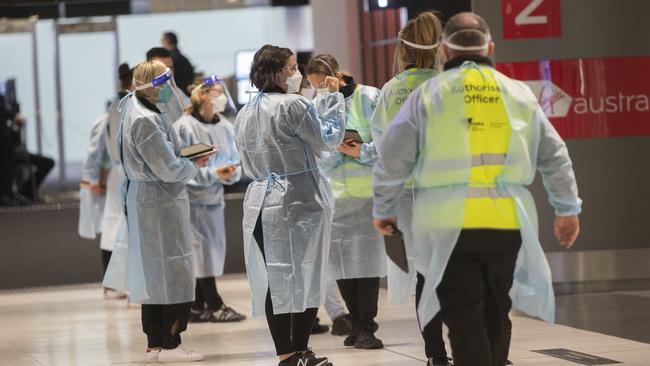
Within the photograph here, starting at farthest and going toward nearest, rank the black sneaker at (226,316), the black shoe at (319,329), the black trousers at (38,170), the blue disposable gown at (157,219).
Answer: the black trousers at (38,170)
the black sneaker at (226,316)
the black shoe at (319,329)
the blue disposable gown at (157,219)

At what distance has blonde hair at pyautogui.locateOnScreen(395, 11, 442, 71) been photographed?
563 cm

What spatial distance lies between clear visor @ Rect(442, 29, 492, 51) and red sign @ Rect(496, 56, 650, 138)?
4.10 metres

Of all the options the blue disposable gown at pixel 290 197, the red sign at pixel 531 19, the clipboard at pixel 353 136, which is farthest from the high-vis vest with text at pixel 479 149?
the red sign at pixel 531 19

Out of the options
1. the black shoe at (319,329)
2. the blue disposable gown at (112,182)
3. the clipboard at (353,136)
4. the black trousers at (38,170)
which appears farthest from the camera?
the black trousers at (38,170)

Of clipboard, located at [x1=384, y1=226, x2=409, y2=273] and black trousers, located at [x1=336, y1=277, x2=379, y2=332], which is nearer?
clipboard, located at [x1=384, y1=226, x2=409, y2=273]

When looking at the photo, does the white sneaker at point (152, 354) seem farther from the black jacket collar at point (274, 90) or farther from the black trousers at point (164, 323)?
the black jacket collar at point (274, 90)

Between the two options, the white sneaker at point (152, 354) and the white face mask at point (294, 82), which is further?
the white sneaker at point (152, 354)

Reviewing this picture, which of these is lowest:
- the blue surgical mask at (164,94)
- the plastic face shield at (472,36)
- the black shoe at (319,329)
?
the black shoe at (319,329)

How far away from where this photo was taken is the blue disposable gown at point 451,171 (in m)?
4.17

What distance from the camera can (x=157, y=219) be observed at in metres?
6.39

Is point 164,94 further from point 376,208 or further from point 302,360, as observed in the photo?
point 376,208

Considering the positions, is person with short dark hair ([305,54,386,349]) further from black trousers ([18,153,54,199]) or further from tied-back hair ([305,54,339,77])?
black trousers ([18,153,54,199])

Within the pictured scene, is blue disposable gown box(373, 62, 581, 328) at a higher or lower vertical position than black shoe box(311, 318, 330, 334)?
higher

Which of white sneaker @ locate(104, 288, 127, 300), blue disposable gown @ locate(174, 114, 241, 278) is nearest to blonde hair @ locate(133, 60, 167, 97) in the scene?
blue disposable gown @ locate(174, 114, 241, 278)
